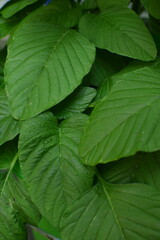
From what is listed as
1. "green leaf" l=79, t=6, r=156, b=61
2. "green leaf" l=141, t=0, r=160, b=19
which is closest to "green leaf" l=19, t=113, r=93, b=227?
"green leaf" l=79, t=6, r=156, b=61

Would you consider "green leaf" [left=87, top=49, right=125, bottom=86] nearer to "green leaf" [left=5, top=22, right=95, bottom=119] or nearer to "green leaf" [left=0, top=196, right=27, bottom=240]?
"green leaf" [left=5, top=22, right=95, bottom=119]

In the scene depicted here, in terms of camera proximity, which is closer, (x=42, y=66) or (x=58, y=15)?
(x=42, y=66)

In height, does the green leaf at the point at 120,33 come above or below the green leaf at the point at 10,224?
above

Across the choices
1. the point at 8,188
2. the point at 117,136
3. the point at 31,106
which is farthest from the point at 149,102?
the point at 8,188

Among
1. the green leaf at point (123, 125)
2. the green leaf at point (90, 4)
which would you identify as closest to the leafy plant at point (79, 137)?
the green leaf at point (123, 125)

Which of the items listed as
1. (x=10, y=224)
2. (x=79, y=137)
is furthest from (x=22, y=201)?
(x=79, y=137)

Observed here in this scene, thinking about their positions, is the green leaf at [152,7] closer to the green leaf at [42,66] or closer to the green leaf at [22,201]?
the green leaf at [42,66]

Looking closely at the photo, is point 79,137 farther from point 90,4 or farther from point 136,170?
point 90,4
